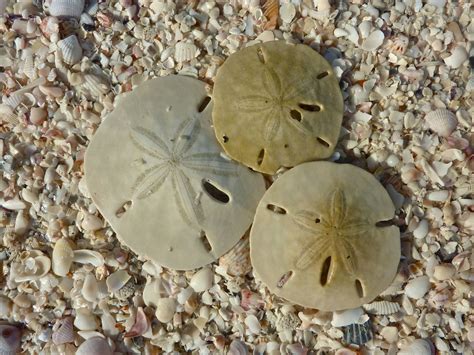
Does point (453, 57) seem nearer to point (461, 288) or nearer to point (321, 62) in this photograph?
point (321, 62)

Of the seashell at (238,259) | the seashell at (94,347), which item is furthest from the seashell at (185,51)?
the seashell at (94,347)

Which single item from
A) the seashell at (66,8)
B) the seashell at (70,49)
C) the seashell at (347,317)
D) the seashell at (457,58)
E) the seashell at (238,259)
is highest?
the seashell at (66,8)

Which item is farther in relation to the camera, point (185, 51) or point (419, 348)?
point (185, 51)

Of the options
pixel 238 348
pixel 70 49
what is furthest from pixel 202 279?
pixel 70 49

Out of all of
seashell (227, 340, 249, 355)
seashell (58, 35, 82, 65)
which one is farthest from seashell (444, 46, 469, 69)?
seashell (58, 35, 82, 65)

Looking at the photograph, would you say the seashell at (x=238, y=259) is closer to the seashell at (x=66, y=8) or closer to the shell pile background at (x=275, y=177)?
the shell pile background at (x=275, y=177)

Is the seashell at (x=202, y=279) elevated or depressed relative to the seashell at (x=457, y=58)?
depressed

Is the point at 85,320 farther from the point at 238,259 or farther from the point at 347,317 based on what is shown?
the point at 347,317
